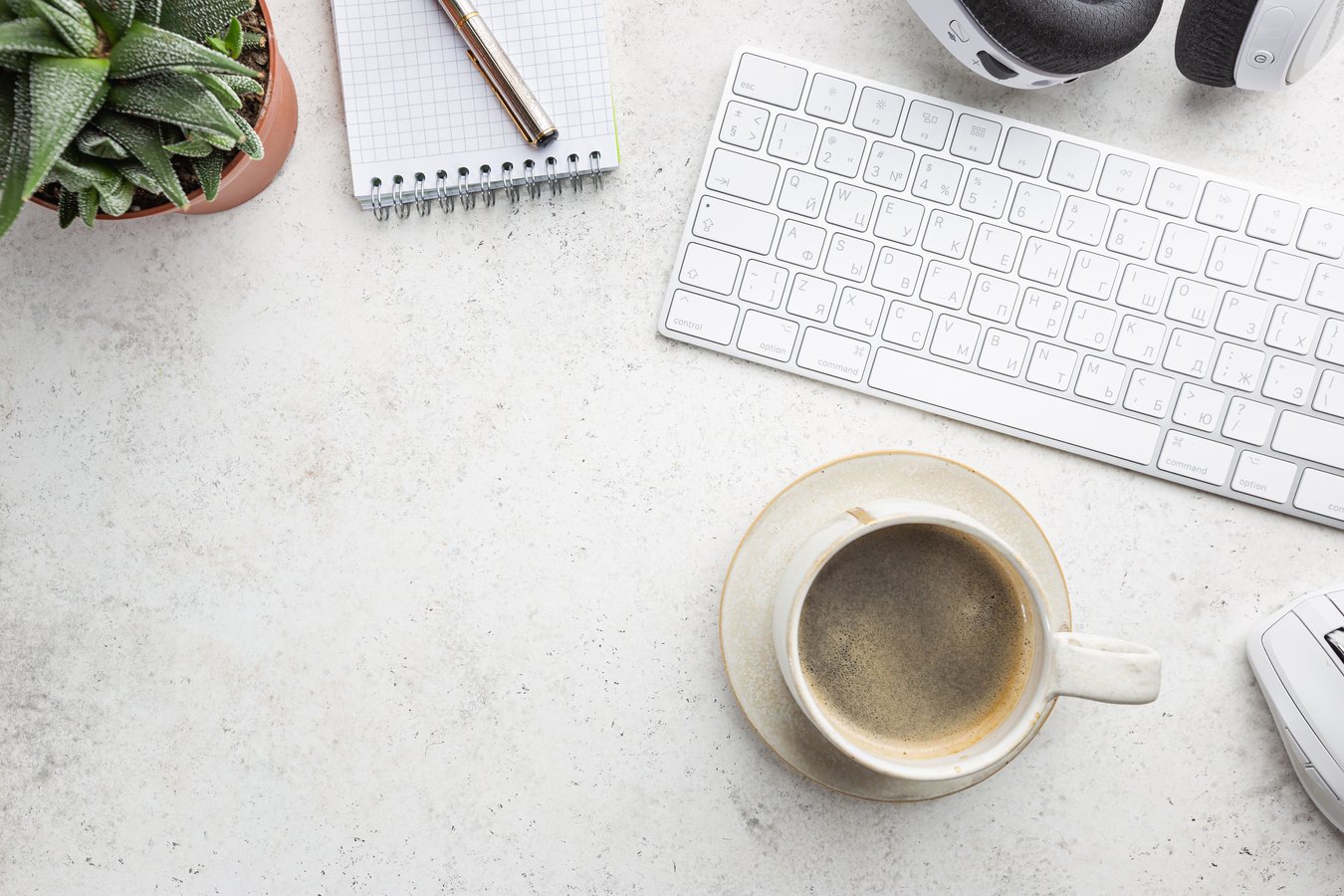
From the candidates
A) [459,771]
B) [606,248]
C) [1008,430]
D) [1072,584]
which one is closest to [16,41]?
[606,248]

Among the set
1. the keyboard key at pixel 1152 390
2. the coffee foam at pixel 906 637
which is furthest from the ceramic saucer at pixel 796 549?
the keyboard key at pixel 1152 390

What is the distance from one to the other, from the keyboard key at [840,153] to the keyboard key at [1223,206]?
0.30 m

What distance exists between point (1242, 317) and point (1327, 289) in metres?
0.08

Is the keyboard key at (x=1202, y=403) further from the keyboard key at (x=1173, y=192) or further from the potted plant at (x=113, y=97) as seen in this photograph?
the potted plant at (x=113, y=97)

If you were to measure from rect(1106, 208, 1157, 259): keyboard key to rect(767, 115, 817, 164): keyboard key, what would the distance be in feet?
0.90

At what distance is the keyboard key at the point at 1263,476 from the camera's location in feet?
2.67

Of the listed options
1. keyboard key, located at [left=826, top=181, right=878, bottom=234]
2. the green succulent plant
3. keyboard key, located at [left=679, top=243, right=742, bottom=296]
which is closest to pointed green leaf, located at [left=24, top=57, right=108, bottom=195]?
the green succulent plant

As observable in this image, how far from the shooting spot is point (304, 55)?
84cm

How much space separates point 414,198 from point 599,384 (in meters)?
0.23

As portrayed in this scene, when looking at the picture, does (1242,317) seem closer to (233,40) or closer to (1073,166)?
(1073,166)

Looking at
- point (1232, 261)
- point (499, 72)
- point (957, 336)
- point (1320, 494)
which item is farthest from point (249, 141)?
point (1320, 494)

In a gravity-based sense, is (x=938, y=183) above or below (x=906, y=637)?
above

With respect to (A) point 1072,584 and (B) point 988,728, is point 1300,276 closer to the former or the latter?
(A) point 1072,584

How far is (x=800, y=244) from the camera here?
2.67ft
